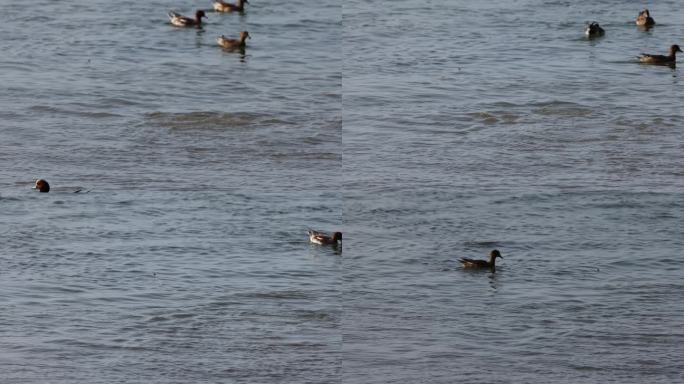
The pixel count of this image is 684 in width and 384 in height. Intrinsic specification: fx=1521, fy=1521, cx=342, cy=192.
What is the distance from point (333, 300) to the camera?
54.2 ft

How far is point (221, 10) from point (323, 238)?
11.7m

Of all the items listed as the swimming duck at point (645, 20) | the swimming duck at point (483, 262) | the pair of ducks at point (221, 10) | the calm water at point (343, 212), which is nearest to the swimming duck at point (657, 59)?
the calm water at point (343, 212)

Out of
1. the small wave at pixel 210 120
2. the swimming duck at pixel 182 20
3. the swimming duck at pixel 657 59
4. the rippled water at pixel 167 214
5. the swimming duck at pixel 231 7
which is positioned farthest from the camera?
the swimming duck at pixel 231 7

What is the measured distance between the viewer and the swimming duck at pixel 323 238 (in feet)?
58.0

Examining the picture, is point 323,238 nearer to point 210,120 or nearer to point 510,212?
point 510,212

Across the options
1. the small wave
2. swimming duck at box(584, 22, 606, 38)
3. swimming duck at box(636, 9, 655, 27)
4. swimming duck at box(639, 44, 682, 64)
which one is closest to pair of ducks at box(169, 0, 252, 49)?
the small wave

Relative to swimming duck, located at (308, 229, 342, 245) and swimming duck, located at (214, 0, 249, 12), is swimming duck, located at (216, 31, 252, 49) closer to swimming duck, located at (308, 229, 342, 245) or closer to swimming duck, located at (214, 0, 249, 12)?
swimming duck, located at (214, 0, 249, 12)

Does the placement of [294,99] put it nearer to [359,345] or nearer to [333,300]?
[333,300]

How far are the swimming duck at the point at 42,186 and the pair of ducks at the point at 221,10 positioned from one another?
7712 millimetres

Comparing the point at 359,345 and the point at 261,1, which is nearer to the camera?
the point at 359,345

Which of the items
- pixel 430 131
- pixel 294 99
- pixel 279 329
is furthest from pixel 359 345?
pixel 294 99

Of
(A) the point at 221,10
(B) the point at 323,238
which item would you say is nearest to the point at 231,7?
(A) the point at 221,10

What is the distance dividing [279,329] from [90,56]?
928 centimetres

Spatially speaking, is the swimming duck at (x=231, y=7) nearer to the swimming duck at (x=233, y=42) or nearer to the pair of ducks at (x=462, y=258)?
the swimming duck at (x=233, y=42)
